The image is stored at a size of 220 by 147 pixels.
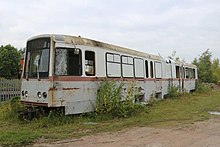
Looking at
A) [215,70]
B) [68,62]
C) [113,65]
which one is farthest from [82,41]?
[215,70]

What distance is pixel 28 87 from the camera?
9.62 metres

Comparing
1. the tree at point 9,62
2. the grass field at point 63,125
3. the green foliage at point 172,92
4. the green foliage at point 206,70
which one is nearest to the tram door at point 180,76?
the green foliage at point 172,92

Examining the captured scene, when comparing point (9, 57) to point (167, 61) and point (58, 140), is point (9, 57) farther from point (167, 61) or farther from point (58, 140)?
point (58, 140)

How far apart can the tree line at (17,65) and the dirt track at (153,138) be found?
92.5 ft

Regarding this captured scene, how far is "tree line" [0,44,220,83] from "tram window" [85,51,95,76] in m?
25.2

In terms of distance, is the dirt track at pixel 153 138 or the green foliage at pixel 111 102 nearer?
the dirt track at pixel 153 138

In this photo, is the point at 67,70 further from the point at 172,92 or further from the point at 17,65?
the point at 17,65

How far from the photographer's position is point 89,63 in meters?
10.2

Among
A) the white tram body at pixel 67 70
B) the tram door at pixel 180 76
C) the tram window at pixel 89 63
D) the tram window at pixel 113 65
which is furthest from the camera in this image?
the tram door at pixel 180 76

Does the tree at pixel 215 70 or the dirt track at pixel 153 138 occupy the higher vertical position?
the tree at pixel 215 70

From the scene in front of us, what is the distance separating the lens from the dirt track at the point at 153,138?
21.2 feet

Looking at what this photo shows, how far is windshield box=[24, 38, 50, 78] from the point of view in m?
9.23

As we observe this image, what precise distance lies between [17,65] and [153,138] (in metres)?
33.3

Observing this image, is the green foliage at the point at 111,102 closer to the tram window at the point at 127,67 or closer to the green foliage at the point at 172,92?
the tram window at the point at 127,67
